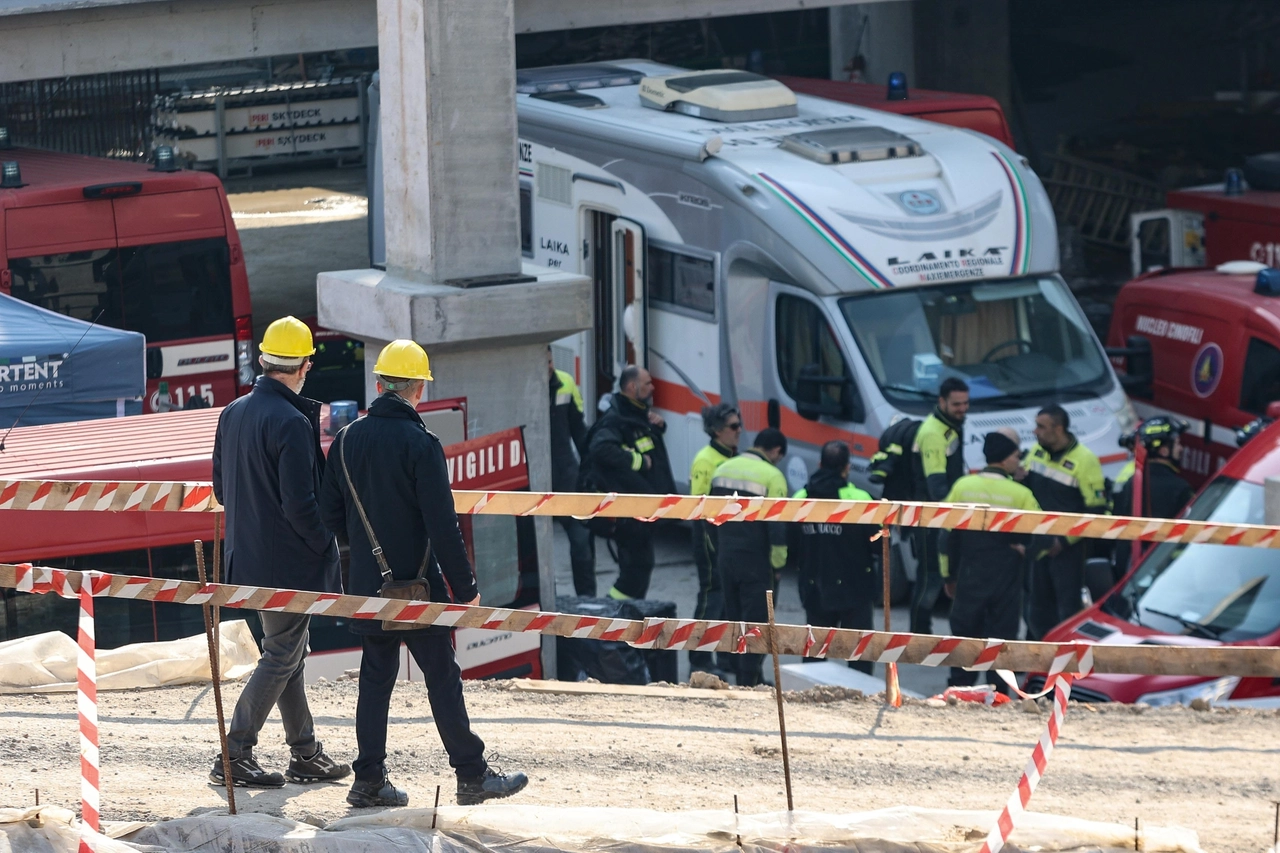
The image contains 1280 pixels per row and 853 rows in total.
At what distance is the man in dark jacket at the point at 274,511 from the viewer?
18.7ft

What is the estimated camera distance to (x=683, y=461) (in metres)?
13.1

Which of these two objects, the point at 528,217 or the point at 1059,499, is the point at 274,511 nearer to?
the point at 1059,499

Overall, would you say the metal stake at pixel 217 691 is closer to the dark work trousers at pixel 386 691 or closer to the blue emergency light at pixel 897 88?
the dark work trousers at pixel 386 691

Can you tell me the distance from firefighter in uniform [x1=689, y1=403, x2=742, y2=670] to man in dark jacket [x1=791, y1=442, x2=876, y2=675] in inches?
22.4

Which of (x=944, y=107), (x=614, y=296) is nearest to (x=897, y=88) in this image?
(x=944, y=107)

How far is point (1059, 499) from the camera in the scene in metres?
10.3

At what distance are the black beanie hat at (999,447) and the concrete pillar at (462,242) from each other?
8.17ft

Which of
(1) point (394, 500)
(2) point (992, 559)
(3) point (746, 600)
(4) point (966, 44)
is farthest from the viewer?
(4) point (966, 44)

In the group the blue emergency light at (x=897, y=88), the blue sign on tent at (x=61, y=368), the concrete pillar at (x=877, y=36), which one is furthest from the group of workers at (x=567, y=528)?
the concrete pillar at (x=877, y=36)

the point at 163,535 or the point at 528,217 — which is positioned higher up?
the point at 528,217

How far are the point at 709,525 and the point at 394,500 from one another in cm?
474

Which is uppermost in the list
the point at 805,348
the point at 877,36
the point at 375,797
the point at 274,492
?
the point at 877,36

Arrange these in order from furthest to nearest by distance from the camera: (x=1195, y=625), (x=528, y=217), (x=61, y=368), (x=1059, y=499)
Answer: (x=528, y=217) < (x=1059, y=499) < (x=61, y=368) < (x=1195, y=625)

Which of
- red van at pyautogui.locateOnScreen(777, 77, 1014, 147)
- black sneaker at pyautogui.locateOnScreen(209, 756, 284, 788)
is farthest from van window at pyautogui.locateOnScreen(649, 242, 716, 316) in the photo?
black sneaker at pyautogui.locateOnScreen(209, 756, 284, 788)
